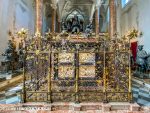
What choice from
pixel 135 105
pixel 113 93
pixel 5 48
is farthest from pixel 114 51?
pixel 5 48

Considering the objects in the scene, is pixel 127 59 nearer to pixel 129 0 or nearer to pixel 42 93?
pixel 42 93

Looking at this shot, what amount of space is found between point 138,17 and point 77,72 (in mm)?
9087

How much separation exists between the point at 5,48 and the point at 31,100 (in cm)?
690

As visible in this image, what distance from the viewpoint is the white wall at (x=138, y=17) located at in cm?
1098

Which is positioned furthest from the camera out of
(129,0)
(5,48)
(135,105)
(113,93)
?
(129,0)

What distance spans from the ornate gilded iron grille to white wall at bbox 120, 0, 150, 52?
587 cm

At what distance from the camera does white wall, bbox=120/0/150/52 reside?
1098 cm

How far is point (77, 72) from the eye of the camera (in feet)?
14.5

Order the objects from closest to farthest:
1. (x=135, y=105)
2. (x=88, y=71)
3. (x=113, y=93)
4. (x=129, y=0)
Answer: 1. (x=135, y=105)
2. (x=113, y=93)
3. (x=88, y=71)
4. (x=129, y=0)

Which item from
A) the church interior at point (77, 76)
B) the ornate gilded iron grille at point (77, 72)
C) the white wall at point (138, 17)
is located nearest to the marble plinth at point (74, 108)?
the church interior at point (77, 76)

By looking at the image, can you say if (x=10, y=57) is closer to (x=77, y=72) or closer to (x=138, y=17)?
(x=77, y=72)

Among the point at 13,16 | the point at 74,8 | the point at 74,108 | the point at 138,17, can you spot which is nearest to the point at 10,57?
the point at 13,16

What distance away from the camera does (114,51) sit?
15.4 feet

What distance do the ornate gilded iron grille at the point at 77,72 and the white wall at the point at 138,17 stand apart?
5.87m
